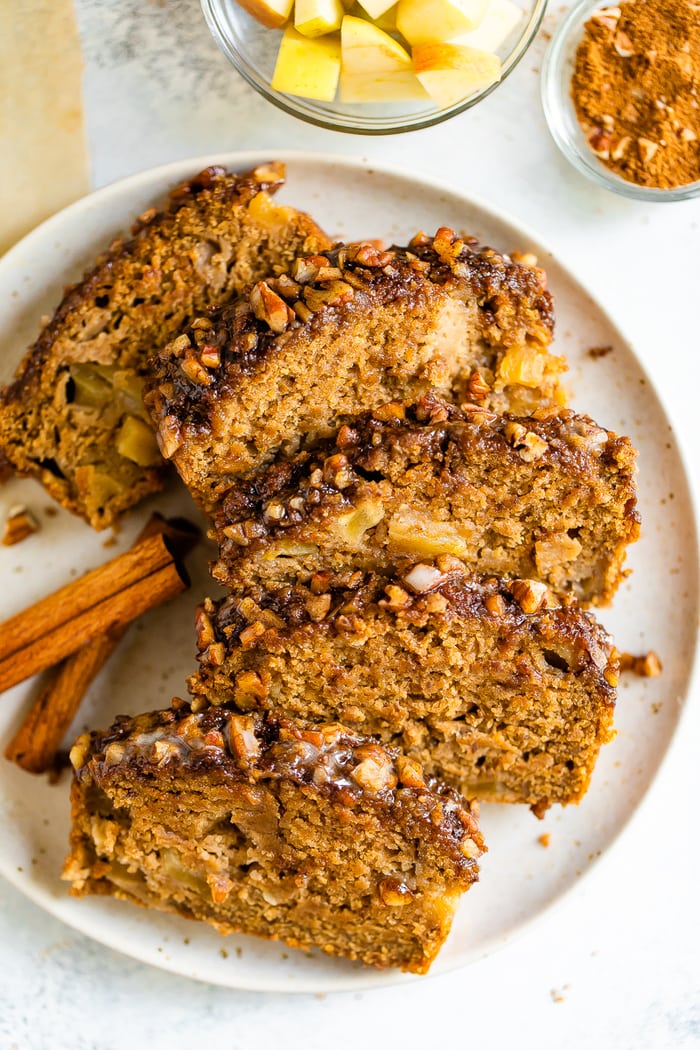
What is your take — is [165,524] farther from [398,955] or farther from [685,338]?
[685,338]

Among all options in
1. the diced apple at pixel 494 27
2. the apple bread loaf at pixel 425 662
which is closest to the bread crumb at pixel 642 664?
the apple bread loaf at pixel 425 662

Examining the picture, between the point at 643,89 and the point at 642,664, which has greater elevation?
the point at 643,89

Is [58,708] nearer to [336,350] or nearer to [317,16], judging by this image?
[336,350]

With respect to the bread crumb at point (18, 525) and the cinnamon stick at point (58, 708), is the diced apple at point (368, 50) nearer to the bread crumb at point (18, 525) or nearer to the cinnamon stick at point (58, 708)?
the bread crumb at point (18, 525)

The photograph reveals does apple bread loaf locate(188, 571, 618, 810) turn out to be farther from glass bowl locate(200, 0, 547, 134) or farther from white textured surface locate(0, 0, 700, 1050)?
glass bowl locate(200, 0, 547, 134)

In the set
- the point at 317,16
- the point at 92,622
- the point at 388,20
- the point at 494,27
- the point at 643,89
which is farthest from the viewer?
the point at 643,89

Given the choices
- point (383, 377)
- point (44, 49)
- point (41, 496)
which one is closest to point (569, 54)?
point (383, 377)

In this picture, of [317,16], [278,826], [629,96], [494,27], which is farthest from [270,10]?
[278,826]

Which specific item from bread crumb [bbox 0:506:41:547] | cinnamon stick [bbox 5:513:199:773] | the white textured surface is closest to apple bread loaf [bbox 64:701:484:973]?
cinnamon stick [bbox 5:513:199:773]
